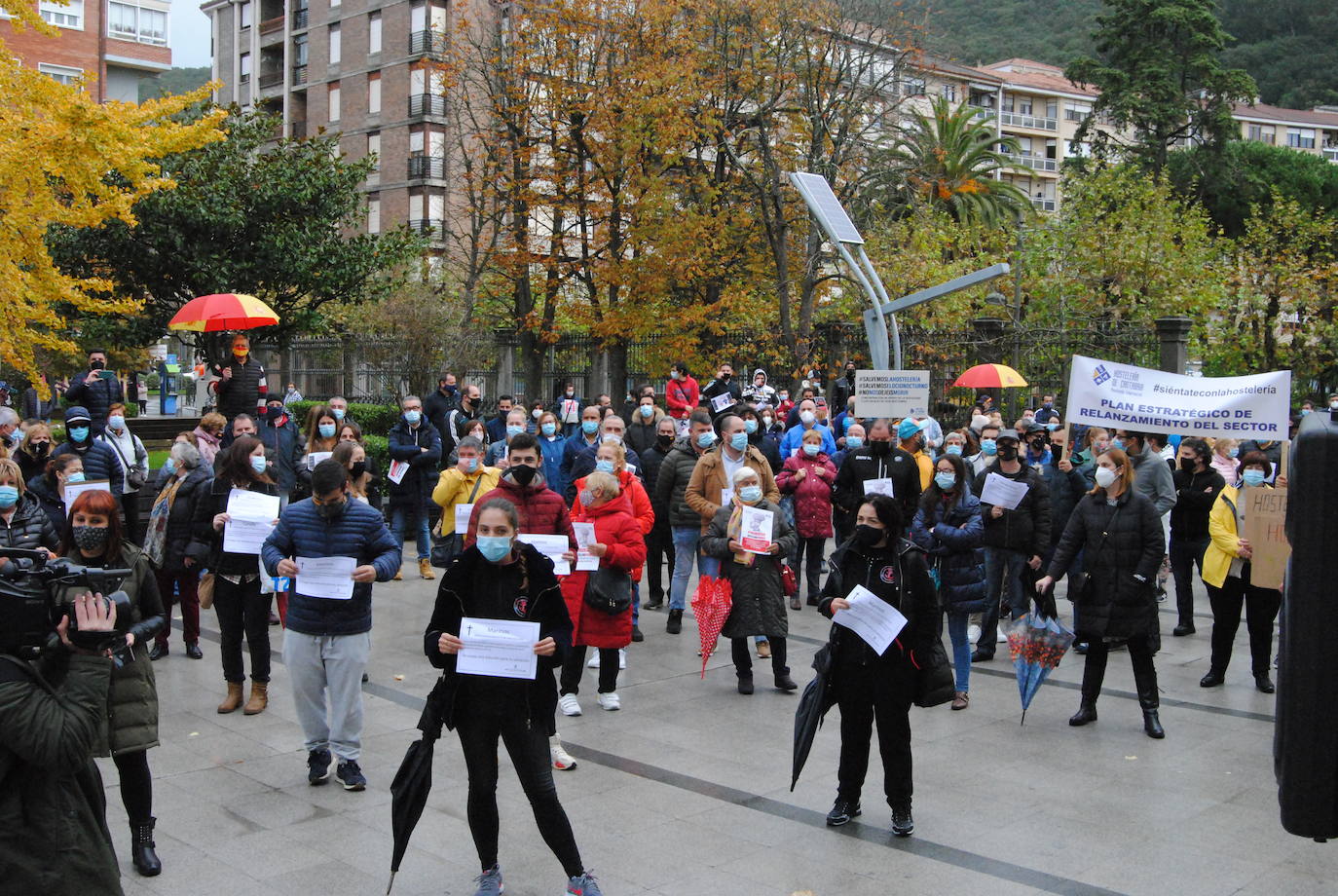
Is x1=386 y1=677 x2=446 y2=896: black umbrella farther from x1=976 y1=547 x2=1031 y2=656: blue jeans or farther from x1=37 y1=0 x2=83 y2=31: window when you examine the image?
x1=37 y1=0 x2=83 y2=31: window

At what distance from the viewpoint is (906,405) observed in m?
14.9

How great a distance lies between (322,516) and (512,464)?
1.27 metres

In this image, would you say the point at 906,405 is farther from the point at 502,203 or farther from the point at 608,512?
the point at 502,203

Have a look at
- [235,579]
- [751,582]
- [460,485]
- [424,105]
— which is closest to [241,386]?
[460,485]

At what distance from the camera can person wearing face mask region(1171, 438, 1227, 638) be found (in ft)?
37.9

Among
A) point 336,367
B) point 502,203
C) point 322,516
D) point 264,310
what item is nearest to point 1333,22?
point 502,203

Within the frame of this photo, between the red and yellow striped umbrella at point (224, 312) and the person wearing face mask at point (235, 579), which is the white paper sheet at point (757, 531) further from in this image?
the red and yellow striped umbrella at point (224, 312)

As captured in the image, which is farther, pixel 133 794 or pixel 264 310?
pixel 264 310

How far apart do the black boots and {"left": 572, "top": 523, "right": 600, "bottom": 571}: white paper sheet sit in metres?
3.41

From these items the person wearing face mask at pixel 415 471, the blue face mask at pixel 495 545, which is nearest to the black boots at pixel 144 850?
the blue face mask at pixel 495 545

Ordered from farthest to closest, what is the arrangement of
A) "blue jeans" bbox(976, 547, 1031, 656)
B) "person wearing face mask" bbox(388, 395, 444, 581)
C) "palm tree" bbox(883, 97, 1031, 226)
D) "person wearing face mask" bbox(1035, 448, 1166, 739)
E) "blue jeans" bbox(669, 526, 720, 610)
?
"palm tree" bbox(883, 97, 1031, 226)
"person wearing face mask" bbox(388, 395, 444, 581)
"blue jeans" bbox(669, 526, 720, 610)
"blue jeans" bbox(976, 547, 1031, 656)
"person wearing face mask" bbox(1035, 448, 1166, 739)

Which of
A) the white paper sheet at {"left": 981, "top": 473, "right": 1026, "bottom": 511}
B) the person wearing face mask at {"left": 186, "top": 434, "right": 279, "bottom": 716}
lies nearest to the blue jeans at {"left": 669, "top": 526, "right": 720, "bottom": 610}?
the white paper sheet at {"left": 981, "top": 473, "right": 1026, "bottom": 511}

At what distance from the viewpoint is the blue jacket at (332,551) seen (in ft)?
22.7

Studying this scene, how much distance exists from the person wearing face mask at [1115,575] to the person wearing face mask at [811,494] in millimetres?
4075
